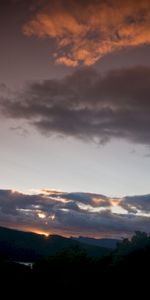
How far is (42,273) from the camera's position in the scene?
417 feet

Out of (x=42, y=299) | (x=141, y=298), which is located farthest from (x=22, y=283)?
(x=141, y=298)

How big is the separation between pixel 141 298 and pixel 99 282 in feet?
58.7

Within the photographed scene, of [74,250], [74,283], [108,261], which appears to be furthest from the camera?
[74,250]

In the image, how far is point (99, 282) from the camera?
324 ft

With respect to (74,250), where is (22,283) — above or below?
below

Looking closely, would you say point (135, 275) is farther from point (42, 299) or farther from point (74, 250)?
point (74, 250)

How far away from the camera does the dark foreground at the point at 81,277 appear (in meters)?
90.4

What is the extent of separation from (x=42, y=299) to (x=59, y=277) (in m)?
22.1

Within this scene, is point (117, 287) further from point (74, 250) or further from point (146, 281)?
point (74, 250)

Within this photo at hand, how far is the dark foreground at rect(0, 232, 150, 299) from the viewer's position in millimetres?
90438

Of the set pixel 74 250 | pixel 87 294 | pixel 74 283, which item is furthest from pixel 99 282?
pixel 74 250

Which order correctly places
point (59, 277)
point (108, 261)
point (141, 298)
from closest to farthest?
1. point (141, 298)
2. point (59, 277)
3. point (108, 261)

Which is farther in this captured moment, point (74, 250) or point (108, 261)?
point (74, 250)

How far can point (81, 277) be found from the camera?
368 feet
